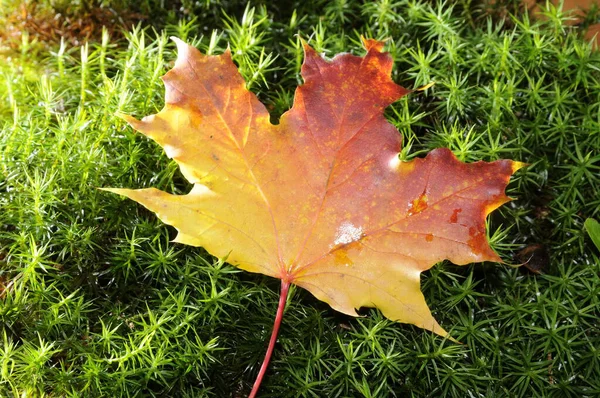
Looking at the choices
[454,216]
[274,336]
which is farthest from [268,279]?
[454,216]

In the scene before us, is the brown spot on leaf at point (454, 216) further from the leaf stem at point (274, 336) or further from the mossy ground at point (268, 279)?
the leaf stem at point (274, 336)

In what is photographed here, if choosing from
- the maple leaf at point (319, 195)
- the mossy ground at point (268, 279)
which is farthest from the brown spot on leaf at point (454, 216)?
the mossy ground at point (268, 279)

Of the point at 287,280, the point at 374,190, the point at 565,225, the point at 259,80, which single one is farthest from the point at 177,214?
the point at 565,225

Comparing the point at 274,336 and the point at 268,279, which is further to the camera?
the point at 268,279

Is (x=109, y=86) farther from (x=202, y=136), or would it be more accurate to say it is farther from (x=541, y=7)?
(x=541, y=7)

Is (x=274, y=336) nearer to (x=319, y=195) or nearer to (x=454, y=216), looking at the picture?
(x=319, y=195)
